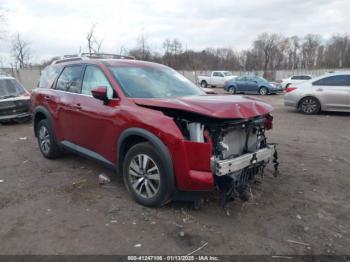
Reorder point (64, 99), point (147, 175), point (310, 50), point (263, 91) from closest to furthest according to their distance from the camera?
point (147, 175) < point (64, 99) < point (263, 91) < point (310, 50)

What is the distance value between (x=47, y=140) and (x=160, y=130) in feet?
11.0

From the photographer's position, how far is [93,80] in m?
4.98

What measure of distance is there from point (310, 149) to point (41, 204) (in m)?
5.43

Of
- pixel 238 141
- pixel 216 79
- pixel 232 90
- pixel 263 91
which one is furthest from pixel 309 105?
pixel 216 79

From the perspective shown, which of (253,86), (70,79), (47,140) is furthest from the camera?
(253,86)

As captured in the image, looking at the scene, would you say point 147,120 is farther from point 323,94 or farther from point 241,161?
point 323,94

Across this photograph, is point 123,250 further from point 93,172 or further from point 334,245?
point 93,172

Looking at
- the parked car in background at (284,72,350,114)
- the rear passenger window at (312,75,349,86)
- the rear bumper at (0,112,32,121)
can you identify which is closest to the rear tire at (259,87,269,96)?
the parked car in background at (284,72,350,114)

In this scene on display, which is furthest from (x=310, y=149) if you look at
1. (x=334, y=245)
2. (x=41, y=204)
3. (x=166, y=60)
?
(x=166, y=60)

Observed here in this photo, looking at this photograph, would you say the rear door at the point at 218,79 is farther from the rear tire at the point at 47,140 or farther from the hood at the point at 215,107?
the hood at the point at 215,107

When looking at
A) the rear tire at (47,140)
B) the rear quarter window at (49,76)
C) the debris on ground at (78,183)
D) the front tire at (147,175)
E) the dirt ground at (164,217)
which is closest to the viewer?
the dirt ground at (164,217)

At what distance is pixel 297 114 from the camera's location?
12.8 m

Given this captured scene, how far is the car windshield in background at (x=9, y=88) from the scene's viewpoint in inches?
431

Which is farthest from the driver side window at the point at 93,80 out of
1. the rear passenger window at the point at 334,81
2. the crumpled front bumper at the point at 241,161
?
the rear passenger window at the point at 334,81
